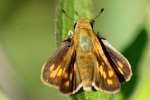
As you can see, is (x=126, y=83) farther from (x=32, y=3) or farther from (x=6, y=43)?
(x=32, y=3)

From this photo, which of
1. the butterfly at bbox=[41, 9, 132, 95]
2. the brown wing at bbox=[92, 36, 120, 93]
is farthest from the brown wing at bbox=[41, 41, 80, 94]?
the brown wing at bbox=[92, 36, 120, 93]

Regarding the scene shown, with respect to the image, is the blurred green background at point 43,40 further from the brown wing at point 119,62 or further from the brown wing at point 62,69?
the brown wing at point 62,69

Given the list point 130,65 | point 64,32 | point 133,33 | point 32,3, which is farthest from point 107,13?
point 32,3

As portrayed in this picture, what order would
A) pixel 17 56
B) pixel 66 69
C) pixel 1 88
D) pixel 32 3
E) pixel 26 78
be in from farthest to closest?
pixel 32 3 → pixel 17 56 → pixel 26 78 → pixel 66 69 → pixel 1 88

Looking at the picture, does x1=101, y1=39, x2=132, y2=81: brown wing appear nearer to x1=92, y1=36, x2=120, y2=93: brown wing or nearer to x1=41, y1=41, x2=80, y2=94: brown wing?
x1=92, y1=36, x2=120, y2=93: brown wing

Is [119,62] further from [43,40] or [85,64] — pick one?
[43,40]

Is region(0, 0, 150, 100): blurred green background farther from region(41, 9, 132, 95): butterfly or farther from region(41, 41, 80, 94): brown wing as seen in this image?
region(41, 41, 80, 94): brown wing
